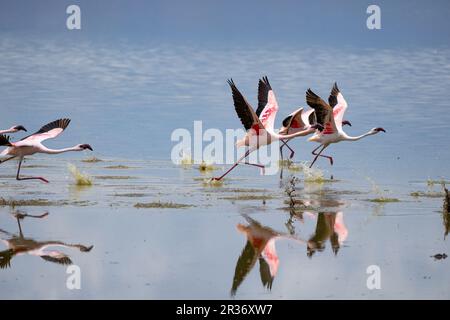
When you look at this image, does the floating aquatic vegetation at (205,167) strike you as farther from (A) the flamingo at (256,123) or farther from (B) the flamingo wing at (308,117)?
(B) the flamingo wing at (308,117)

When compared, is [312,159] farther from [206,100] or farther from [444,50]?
[444,50]

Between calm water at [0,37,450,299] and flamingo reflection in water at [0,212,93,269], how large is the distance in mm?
53

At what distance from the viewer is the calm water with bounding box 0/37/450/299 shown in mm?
9156

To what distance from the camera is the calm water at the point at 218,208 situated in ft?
30.0

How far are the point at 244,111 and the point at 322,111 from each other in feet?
9.58

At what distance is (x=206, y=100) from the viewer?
99.2ft

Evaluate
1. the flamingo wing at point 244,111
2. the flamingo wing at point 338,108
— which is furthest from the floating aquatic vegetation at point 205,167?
the flamingo wing at point 338,108

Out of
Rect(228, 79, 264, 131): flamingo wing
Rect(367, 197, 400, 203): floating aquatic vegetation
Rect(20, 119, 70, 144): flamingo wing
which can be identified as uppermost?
Rect(228, 79, 264, 131): flamingo wing

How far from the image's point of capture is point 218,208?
42.8ft

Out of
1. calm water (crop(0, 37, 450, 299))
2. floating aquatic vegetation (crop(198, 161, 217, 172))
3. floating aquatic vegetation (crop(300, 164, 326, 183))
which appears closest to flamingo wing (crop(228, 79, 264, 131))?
calm water (crop(0, 37, 450, 299))

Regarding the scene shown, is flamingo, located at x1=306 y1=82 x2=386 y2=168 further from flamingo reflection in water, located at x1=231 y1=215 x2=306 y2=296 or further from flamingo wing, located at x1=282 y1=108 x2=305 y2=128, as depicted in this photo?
flamingo reflection in water, located at x1=231 y1=215 x2=306 y2=296

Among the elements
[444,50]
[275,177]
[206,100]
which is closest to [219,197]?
[275,177]

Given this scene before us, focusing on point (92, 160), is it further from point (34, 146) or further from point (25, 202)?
point (25, 202)

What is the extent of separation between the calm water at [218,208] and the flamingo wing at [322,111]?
810mm
